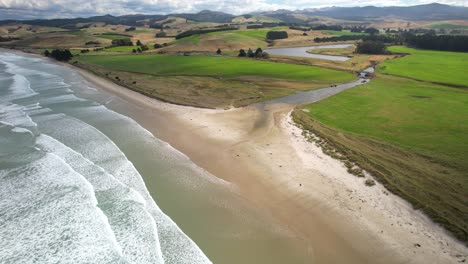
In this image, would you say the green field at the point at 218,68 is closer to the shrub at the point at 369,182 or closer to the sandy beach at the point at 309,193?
the sandy beach at the point at 309,193

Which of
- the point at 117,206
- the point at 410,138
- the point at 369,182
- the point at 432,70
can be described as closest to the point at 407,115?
the point at 410,138

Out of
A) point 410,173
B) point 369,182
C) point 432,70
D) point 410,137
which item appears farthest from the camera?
point 432,70

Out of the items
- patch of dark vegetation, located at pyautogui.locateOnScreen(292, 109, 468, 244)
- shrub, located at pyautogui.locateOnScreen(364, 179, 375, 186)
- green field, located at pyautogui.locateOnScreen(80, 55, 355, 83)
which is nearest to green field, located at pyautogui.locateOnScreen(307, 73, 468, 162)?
patch of dark vegetation, located at pyautogui.locateOnScreen(292, 109, 468, 244)

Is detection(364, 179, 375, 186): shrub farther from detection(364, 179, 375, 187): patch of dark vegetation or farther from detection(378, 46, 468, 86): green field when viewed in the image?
detection(378, 46, 468, 86): green field

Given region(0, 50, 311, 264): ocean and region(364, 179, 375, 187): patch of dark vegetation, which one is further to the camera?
region(364, 179, 375, 187): patch of dark vegetation

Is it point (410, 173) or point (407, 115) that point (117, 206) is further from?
point (407, 115)

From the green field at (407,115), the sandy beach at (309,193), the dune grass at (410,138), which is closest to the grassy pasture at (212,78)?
the green field at (407,115)

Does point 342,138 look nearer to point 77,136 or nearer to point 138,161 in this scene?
point 138,161

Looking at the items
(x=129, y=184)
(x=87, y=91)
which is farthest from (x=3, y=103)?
(x=129, y=184)

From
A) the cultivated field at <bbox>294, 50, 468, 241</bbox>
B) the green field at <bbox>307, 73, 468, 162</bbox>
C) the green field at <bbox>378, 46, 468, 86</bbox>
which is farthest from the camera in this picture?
the green field at <bbox>378, 46, 468, 86</bbox>
